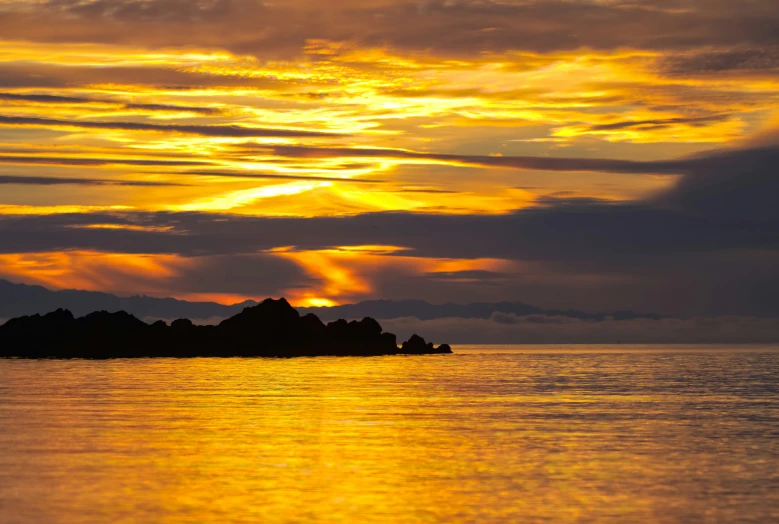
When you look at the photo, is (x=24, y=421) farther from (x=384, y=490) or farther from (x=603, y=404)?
(x=603, y=404)

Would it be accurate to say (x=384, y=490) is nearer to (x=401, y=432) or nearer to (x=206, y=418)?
(x=401, y=432)

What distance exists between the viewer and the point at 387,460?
46656 mm

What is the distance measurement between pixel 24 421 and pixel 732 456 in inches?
1686

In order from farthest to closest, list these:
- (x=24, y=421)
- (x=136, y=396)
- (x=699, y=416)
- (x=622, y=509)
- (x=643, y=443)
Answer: (x=136, y=396)
(x=699, y=416)
(x=24, y=421)
(x=643, y=443)
(x=622, y=509)

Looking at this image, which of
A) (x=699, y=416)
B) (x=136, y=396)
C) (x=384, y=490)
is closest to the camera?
(x=384, y=490)

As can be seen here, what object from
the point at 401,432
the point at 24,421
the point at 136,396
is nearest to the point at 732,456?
the point at 401,432

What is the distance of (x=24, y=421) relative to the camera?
66.3 meters

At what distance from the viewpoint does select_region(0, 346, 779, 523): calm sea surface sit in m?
35.1

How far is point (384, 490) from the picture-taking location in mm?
38500

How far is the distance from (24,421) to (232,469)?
27.9 metres

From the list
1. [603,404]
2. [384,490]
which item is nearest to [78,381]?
[603,404]

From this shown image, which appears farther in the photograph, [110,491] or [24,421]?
[24,421]

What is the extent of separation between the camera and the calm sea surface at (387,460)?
35094 millimetres

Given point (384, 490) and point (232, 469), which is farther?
point (232, 469)
